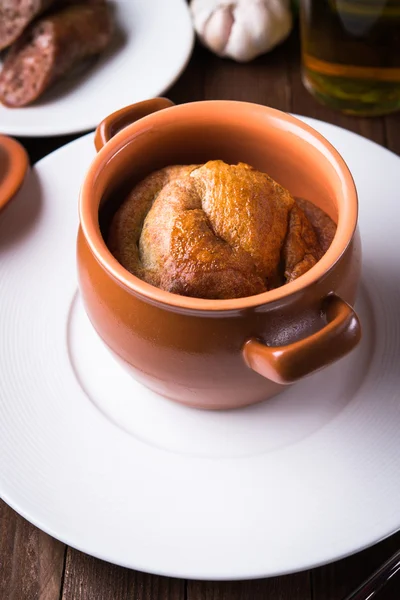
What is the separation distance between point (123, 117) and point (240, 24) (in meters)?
0.66

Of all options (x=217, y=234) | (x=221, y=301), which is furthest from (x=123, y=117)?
(x=221, y=301)

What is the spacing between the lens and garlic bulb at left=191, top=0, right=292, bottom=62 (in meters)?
1.55

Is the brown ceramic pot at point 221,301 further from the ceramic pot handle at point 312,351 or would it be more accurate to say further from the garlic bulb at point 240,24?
the garlic bulb at point 240,24

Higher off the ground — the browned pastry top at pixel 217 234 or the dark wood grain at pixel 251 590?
the browned pastry top at pixel 217 234

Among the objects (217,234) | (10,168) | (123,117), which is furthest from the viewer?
(10,168)

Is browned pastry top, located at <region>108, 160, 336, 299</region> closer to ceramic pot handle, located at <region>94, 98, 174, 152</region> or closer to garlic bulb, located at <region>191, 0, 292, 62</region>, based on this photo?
ceramic pot handle, located at <region>94, 98, 174, 152</region>

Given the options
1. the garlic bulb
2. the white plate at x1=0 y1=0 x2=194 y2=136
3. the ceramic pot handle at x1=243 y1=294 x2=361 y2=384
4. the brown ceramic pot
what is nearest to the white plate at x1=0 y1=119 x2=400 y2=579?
the brown ceramic pot

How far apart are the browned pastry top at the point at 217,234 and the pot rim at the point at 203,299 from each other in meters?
0.05

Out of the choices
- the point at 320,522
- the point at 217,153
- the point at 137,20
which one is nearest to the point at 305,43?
the point at 137,20

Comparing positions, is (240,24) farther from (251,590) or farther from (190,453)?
(251,590)

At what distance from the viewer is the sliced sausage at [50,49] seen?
1.45 metres

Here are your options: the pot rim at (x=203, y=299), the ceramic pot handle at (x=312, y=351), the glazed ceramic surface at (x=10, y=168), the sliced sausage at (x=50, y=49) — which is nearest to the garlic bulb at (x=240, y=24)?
the sliced sausage at (x=50, y=49)

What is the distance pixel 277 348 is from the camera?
2.52 ft

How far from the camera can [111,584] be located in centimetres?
92
